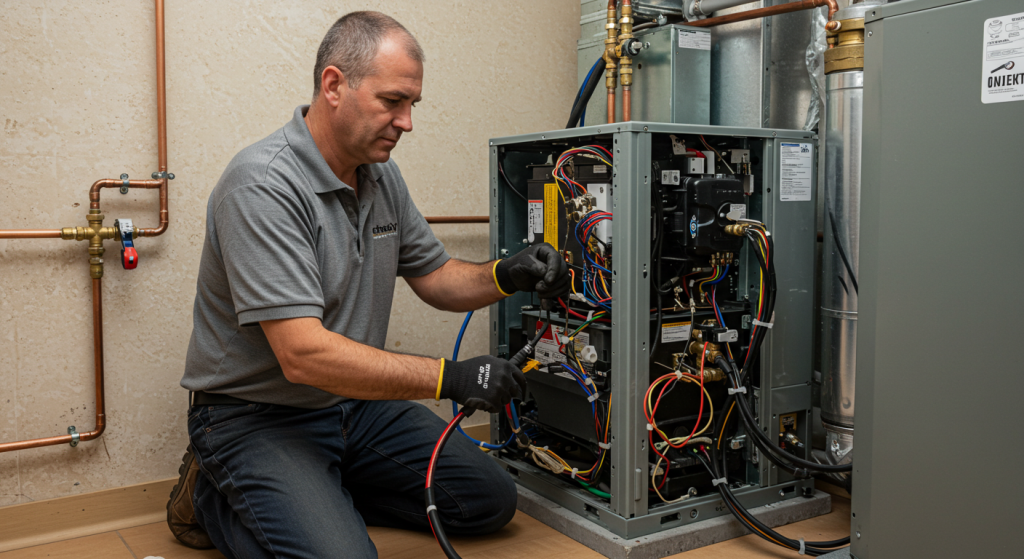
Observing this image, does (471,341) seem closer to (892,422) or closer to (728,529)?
(728,529)

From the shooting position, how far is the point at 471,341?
2.55 meters

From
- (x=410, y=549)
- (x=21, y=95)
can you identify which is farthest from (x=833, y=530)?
(x=21, y=95)

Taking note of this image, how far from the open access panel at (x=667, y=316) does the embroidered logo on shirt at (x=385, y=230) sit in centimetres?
40

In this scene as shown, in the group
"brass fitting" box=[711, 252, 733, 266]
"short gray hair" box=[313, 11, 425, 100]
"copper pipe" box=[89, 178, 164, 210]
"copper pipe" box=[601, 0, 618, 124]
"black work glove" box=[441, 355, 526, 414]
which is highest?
"copper pipe" box=[601, 0, 618, 124]

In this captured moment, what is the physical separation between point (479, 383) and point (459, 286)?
478 millimetres

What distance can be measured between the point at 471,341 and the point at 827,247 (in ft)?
3.70

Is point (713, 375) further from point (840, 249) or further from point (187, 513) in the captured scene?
point (187, 513)

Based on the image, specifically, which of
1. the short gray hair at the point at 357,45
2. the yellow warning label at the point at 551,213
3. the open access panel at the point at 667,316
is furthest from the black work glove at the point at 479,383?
the short gray hair at the point at 357,45

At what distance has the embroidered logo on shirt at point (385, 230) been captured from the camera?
70.7 inches

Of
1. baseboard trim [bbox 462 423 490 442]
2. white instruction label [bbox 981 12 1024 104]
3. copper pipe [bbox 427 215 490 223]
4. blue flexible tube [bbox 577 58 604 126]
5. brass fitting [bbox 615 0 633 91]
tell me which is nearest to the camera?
white instruction label [bbox 981 12 1024 104]

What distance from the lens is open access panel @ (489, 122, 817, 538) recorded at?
67.9 inches

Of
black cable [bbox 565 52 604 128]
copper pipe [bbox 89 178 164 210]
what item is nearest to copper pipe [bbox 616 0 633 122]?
black cable [bbox 565 52 604 128]

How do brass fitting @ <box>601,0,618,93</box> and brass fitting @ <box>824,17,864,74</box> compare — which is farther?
brass fitting @ <box>601,0,618,93</box>

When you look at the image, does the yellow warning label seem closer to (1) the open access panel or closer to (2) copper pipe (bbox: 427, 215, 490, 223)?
(1) the open access panel
